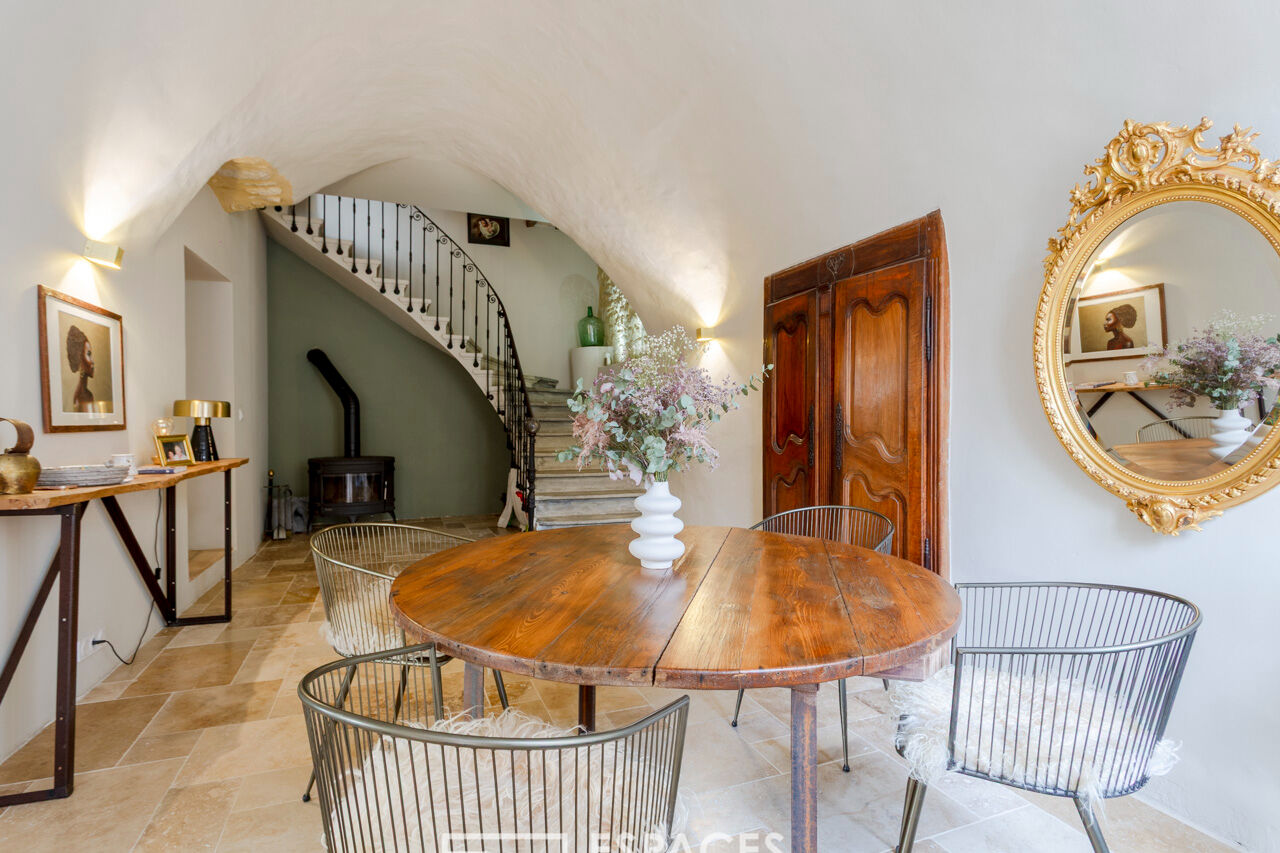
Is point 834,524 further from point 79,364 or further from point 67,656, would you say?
point 79,364

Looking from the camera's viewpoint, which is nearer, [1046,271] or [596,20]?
[1046,271]

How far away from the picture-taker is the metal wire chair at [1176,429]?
175 cm

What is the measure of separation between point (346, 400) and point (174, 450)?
342 cm

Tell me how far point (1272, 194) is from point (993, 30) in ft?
3.31

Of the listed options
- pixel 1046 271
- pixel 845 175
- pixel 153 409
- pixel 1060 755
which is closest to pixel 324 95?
pixel 153 409

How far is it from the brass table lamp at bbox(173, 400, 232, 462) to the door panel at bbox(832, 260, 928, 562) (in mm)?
3495

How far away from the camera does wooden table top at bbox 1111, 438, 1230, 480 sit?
5.73ft

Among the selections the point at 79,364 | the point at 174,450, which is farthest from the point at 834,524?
the point at 174,450

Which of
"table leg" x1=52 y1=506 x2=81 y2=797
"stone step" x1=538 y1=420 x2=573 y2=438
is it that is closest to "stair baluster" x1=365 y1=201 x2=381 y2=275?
"stone step" x1=538 y1=420 x2=573 y2=438

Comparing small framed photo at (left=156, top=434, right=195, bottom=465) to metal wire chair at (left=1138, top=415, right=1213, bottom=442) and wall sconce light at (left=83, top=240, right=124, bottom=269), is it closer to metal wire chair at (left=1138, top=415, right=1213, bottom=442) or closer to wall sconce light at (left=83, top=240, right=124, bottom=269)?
wall sconce light at (left=83, top=240, right=124, bottom=269)

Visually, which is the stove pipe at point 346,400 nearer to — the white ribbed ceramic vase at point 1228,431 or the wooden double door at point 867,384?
the wooden double door at point 867,384

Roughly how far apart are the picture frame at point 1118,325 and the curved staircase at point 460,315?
3.07 metres

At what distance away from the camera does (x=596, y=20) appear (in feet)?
10.4

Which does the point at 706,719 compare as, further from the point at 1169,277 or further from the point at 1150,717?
the point at 1169,277
